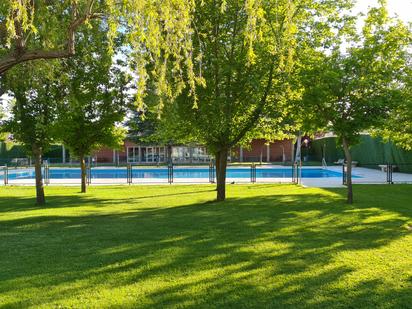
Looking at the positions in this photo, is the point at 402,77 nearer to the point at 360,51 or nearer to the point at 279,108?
the point at 360,51

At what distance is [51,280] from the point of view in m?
4.57

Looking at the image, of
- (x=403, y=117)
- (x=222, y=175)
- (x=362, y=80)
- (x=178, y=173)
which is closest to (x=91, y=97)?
(x=222, y=175)

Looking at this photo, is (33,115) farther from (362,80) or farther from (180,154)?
(180,154)

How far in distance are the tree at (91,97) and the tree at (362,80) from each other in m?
5.95

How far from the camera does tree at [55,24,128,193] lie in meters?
12.1

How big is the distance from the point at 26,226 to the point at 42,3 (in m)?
4.41

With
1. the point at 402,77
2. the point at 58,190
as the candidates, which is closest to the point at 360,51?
the point at 402,77

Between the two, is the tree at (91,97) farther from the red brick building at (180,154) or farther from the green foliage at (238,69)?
the red brick building at (180,154)

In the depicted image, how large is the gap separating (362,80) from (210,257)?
731 cm

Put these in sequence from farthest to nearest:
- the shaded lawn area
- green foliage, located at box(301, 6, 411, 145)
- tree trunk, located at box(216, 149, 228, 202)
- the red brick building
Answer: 1. the red brick building
2. tree trunk, located at box(216, 149, 228, 202)
3. green foliage, located at box(301, 6, 411, 145)
4. the shaded lawn area

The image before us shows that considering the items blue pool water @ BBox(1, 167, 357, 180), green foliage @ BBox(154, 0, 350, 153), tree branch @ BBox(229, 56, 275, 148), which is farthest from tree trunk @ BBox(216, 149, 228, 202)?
blue pool water @ BBox(1, 167, 357, 180)

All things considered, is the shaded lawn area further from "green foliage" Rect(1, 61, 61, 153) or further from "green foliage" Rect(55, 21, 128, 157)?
"green foliage" Rect(55, 21, 128, 157)

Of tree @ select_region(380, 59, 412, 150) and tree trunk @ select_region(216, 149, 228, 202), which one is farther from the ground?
tree @ select_region(380, 59, 412, 150)

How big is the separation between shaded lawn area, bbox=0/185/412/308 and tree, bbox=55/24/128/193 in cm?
347
